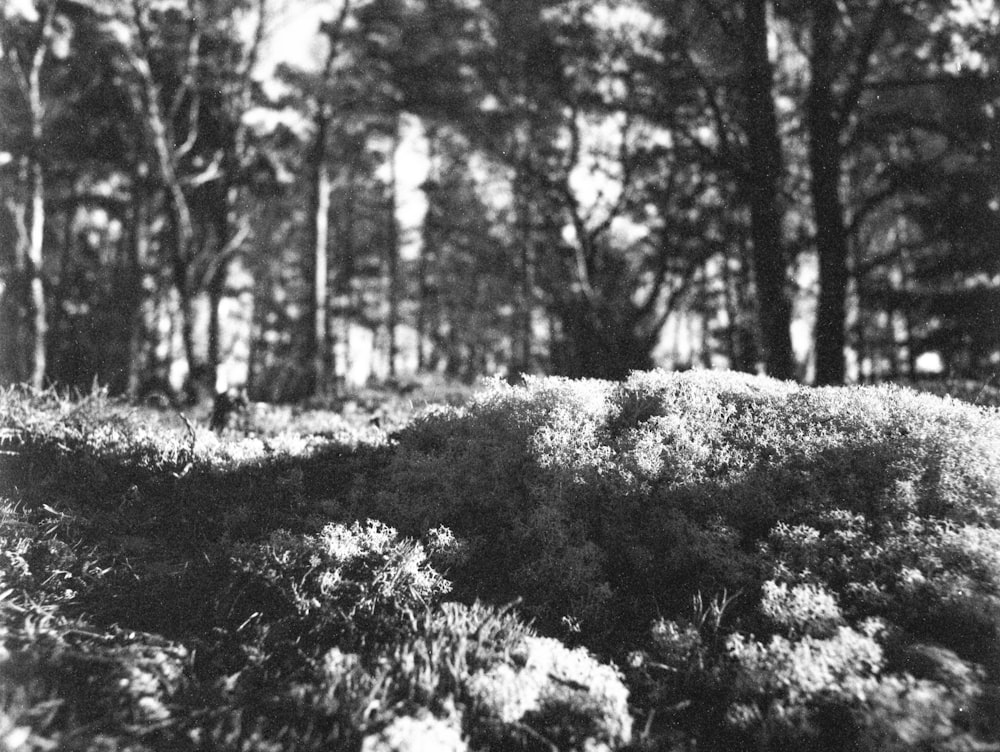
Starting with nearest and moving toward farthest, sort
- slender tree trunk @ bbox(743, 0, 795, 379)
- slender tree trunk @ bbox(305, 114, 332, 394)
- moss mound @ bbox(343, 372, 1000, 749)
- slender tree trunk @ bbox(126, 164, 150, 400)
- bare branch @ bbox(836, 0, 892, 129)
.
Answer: moss mound @ bbox(343, 372, 1000, 749) → slender tree trunk @ bbox(743, 0, 795, 379) → bare branch @ bbox(836, 0, 892, 129) → slender tree trunk @ bbox(305, 114, 332, 394) → slender tree trunk @ bbox(126, 164, 150, 400)

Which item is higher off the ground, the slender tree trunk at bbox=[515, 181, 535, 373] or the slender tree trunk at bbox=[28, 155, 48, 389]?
the slender tree trunk at bbox=[515, 181, 535, 373]

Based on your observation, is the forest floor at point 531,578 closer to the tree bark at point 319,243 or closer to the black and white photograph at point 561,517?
the black and white photograph at point 561,517

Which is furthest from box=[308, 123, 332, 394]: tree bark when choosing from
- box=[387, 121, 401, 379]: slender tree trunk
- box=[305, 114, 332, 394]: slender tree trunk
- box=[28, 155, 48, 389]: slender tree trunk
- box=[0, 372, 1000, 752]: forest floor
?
box=[387, 121, 401, 379]: slender tree trunk

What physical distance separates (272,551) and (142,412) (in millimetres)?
3904

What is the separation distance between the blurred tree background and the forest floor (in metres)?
4.22

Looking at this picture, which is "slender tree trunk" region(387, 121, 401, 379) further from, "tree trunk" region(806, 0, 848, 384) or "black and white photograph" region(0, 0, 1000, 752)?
"tree trunk" region(806, 0, 848, 384)

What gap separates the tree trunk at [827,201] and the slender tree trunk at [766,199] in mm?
765

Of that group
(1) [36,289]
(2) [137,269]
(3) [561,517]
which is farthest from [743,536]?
(2) [137,269]

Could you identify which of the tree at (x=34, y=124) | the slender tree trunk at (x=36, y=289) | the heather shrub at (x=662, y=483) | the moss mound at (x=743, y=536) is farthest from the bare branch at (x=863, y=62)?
the tree at (x=34, y=124)

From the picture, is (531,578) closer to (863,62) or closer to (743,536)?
(743,536)

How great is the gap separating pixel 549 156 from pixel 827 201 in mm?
8512

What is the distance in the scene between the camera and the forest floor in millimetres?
2881

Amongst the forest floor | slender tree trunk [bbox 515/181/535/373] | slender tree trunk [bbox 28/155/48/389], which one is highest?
slender tree trunk [bbox 515/181/535/373]

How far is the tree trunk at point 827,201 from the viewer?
369 inches
